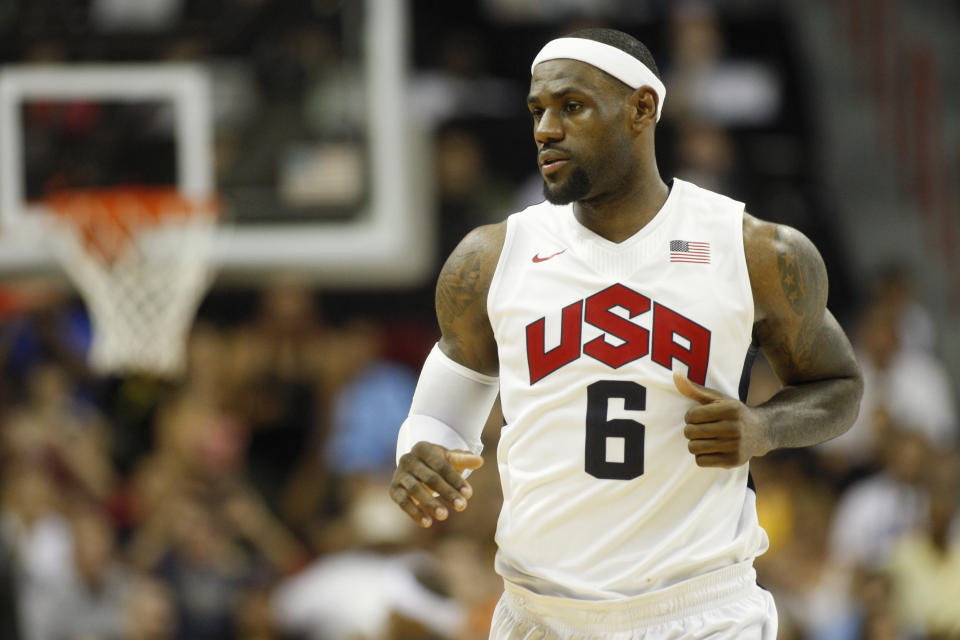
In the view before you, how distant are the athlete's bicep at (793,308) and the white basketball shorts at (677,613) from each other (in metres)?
0.62

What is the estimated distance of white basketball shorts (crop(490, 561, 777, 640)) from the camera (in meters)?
4.06

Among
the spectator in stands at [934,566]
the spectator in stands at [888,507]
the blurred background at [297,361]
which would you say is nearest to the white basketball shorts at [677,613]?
the blurred background at [297,361]

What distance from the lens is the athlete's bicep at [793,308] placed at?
4.12 m

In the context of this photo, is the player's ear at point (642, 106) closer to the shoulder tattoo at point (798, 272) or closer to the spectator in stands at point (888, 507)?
the shoulder tattoo at point (798, 272)

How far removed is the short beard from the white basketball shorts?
1.15m

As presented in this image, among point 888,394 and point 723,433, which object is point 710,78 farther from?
point 723,433

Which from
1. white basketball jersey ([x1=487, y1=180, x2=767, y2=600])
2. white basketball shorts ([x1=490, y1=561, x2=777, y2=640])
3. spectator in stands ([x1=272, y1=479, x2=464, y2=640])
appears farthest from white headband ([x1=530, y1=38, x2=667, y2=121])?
spectator in stands ([x1=272, y1=479, x2=464, y2=640])

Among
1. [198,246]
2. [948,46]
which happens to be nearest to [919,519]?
[198,246]

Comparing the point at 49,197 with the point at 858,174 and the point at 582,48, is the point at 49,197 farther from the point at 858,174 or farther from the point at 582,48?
the point at 858,174

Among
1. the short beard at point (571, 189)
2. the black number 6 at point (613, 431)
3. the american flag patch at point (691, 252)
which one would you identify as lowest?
the black number 6 at point (613, 431)

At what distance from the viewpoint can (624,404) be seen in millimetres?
4070

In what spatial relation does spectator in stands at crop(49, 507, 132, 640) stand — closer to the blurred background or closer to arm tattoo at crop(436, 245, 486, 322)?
the blurred background

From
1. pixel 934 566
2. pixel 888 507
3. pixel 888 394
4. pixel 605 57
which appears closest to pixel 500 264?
pixel 605 57

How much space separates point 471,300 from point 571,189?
0.48 metres
